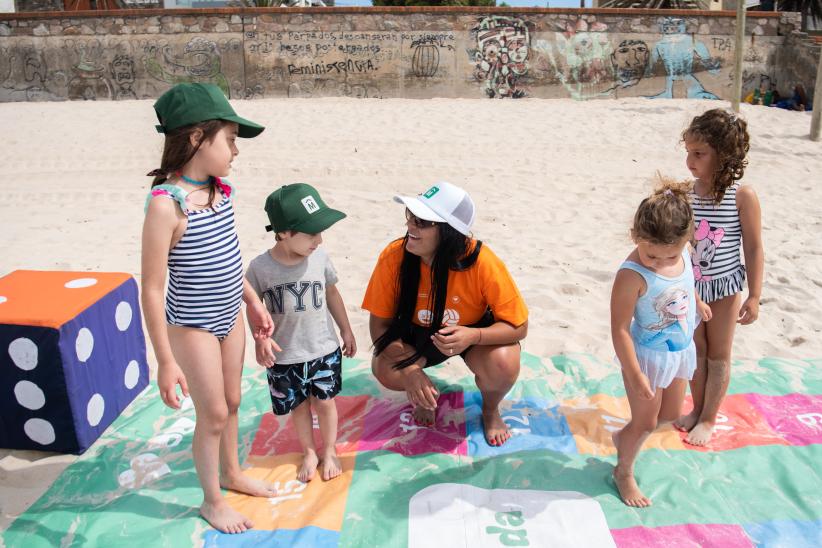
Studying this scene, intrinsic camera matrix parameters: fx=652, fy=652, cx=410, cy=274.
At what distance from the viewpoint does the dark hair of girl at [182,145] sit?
2.00 metres

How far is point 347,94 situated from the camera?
46.4ft

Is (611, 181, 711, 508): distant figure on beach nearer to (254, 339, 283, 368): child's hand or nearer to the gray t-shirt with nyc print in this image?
the gray t-shirt with nyc print

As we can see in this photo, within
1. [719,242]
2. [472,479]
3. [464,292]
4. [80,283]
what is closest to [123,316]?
[80,283]

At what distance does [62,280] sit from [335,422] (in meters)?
1.50

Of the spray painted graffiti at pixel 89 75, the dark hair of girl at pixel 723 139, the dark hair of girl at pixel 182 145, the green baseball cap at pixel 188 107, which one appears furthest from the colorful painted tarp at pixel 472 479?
the spray painted graffiti at pixel 89 75

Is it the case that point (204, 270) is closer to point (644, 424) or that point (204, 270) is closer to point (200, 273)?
point (200, 273)

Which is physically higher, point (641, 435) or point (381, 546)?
point (641, 435)

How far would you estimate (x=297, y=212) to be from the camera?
228 centimetres

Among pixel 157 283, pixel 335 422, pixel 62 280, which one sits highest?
pixel 157 283

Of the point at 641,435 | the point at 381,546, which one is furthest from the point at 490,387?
the point at 381,546

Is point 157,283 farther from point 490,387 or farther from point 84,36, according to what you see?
point 84,36

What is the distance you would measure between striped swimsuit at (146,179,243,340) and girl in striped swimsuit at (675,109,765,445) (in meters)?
1.76

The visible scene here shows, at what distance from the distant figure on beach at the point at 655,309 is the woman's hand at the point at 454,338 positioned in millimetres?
535

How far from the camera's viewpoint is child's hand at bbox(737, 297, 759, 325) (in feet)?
8.68
